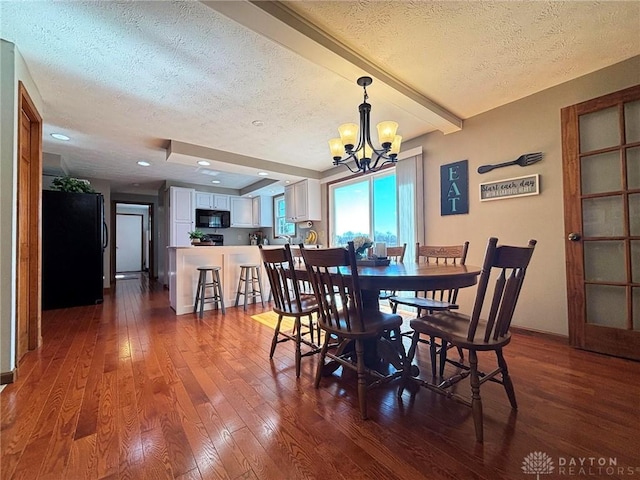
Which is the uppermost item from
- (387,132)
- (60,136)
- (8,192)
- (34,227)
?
(60,136)

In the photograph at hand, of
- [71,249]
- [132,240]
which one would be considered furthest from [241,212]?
[132,240]

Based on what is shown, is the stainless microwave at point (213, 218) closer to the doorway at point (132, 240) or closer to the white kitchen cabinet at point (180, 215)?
the white kitchen cabinet at point (180, 215)

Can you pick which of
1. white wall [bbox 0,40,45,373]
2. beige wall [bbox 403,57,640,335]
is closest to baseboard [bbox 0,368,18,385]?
white wall [bbox 0,40,45,373]

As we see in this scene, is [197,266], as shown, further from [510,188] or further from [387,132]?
[510,188]

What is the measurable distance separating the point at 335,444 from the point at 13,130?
290cm

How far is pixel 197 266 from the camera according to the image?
396cm

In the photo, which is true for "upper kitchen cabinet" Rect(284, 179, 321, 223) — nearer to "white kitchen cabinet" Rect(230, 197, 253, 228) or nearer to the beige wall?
"white kitchen cabinet" Rect(230, 197, 253, 228)

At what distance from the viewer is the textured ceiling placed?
168 cm

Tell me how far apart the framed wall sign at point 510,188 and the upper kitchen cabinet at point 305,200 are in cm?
302

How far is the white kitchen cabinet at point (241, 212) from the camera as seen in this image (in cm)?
705

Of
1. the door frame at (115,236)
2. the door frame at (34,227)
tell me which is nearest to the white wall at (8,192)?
the door frame at (34,227)

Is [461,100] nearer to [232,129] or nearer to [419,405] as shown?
[232,129]

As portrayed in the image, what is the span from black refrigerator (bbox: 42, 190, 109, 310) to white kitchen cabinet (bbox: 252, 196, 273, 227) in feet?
10.9

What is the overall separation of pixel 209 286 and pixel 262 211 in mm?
3472
